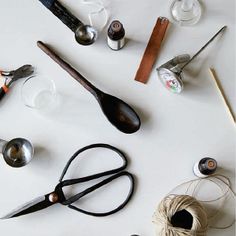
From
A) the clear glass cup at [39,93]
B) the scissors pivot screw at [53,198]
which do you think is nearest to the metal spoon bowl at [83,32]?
the clear glass cup at [39,93]

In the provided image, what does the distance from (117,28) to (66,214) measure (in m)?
0.38

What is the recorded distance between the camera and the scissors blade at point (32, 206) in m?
0.94

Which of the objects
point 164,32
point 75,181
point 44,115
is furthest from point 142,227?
point 164,32

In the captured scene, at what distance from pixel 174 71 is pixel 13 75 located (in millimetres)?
330

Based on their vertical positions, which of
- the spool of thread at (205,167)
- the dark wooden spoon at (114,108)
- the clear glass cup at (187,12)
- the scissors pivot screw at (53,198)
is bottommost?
the scissors pivot screw at (53,198)

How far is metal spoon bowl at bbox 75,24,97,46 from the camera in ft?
3.27

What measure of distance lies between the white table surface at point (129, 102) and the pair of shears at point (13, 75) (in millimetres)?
14

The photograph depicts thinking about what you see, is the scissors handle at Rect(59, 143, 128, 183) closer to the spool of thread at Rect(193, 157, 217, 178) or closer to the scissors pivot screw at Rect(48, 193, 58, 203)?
the scissors pivot screw at Rect(48, 193, 58, 203)

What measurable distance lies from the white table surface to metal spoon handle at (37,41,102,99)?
0.06 feet

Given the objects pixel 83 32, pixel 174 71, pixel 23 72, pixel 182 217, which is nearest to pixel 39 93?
pixel 23 72

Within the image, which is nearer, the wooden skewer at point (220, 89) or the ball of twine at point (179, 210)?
the ball of twine at point (179, 210)

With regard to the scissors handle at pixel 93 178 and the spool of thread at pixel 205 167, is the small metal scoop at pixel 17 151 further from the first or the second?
the spool of thread at pixel 205 167

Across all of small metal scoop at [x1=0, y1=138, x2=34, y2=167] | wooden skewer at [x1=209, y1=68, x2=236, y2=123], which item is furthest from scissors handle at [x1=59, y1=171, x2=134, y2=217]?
wooden skewer at [x1=209, y1=68, x2=236, y2=123]

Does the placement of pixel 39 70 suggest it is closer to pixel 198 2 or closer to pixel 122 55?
pixel 122 55
